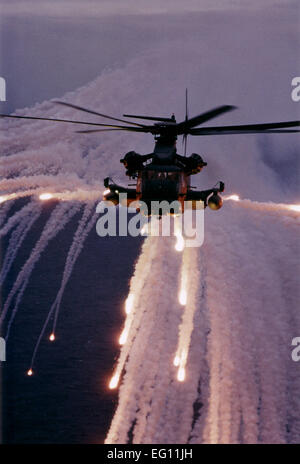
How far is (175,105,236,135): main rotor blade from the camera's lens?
29209 millimetres

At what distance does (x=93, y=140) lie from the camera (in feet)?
252

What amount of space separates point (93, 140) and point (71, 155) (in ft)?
31.7

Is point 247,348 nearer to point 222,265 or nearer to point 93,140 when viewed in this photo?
point 222,265

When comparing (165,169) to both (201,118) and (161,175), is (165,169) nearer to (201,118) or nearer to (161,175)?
(161,175)

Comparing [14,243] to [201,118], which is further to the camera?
[14,243]

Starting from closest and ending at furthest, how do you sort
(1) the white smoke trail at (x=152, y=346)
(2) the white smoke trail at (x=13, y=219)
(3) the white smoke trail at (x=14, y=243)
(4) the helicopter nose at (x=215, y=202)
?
(4) the helicopter nose at (x=215, y=202)
(1) the white smoke trail at (x=152, y=346)
(2) the white smoke trail at (x=13, y=219)
(3) the white smoke trail at (x=14, y=243)

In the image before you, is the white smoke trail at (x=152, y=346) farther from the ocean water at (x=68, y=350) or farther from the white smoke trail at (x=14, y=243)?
the white smoke trail at (x=14, y=243)

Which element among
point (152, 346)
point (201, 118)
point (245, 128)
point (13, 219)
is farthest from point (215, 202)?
point (13, 219)

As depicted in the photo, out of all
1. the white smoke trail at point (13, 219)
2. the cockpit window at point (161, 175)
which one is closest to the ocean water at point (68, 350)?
the white smoke trail at point (13, 219)

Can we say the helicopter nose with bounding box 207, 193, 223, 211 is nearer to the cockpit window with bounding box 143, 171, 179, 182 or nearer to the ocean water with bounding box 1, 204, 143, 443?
the cockpit window with bounding box 143, 171, 179, 182

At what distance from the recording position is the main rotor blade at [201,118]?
2921 cm

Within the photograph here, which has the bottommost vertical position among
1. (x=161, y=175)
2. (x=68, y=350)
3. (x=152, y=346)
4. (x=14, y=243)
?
(x=161, y=175)

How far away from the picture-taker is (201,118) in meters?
32.2
